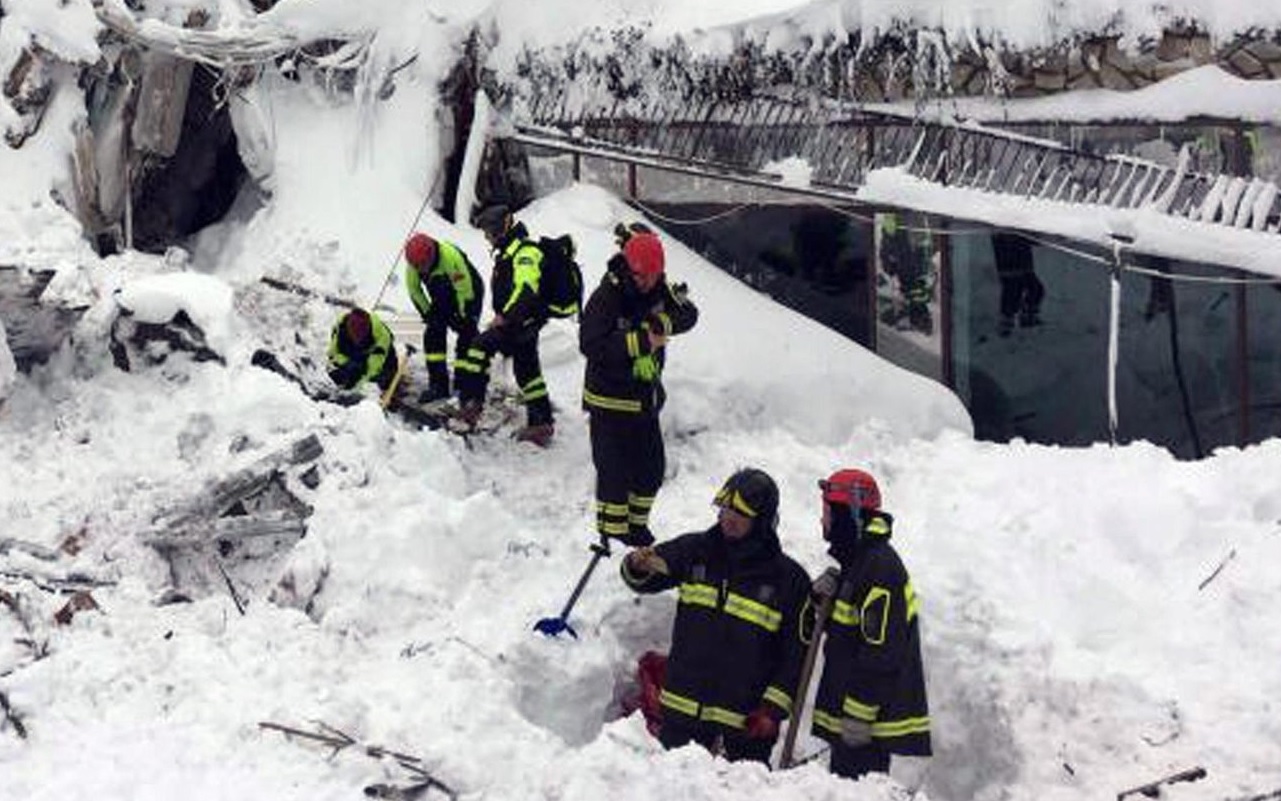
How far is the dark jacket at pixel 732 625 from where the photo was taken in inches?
234

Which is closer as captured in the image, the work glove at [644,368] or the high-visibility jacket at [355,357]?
the work glove at [644,368]

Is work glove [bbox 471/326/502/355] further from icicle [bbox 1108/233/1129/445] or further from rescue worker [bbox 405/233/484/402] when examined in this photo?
icicle [bbox 1108/233/1129/445]

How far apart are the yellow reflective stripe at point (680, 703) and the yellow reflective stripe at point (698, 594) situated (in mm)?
423

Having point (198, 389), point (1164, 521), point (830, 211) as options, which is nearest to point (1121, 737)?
point (1164, 521)

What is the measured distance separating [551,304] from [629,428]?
3.90ft

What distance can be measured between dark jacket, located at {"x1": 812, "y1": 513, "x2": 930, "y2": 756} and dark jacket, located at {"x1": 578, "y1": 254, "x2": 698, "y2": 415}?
7.10ft

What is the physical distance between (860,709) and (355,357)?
4662mm

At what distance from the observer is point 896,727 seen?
5711 millimetres

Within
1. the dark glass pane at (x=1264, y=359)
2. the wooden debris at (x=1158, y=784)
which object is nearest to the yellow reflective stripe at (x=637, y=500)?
the wooden debris at (x=1158, y=784)

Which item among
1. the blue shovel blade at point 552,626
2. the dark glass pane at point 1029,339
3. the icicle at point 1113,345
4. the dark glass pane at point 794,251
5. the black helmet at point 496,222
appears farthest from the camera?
the dark glass pane at point 794,251

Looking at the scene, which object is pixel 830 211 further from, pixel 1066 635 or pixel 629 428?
pixel 1066 635

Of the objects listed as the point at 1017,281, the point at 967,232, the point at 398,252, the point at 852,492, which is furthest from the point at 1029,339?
the point at 398,252

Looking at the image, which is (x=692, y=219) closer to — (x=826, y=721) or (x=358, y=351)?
(x=358, y=351)

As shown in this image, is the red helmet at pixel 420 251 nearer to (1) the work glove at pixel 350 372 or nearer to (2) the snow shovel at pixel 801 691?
(1) the work glove at pixel 350 372
